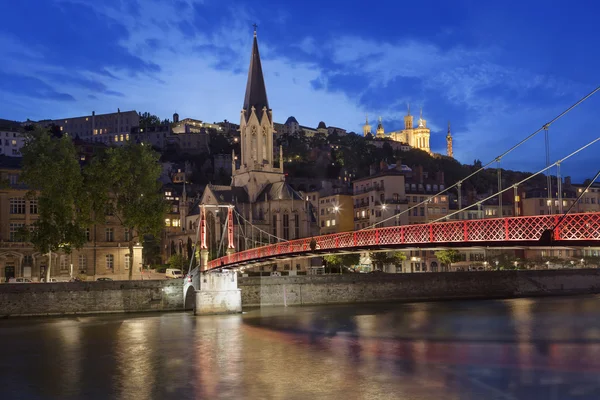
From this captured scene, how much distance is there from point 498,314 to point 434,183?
2020 inches

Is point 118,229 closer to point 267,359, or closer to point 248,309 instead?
point 248,309

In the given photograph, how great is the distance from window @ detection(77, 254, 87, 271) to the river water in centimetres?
1783

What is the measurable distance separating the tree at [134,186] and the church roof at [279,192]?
35.8 metres

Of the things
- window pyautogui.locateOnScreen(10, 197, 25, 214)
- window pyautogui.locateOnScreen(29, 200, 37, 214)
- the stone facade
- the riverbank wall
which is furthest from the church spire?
the riverbank wall

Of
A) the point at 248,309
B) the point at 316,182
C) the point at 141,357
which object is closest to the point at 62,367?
the point at 141,357

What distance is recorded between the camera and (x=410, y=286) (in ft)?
219

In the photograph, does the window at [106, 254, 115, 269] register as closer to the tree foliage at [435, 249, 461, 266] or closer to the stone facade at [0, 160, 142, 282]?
the stone facade at [0, 160, 142, 282]

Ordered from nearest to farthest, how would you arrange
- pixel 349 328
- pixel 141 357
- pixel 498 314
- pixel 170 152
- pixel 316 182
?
pixel 141 357
pixel 349 328
pixel 498 314
pixel 316 182
pixel 170 152

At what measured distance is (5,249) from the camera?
6325 centimetres

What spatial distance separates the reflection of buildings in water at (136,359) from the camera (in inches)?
1098

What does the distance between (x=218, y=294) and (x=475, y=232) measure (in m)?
26.7

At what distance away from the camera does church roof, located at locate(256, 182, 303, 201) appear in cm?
9719

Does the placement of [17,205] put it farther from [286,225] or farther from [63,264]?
[286,225]

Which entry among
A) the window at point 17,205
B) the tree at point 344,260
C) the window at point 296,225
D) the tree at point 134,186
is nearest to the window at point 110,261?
the tree at point 134,186
